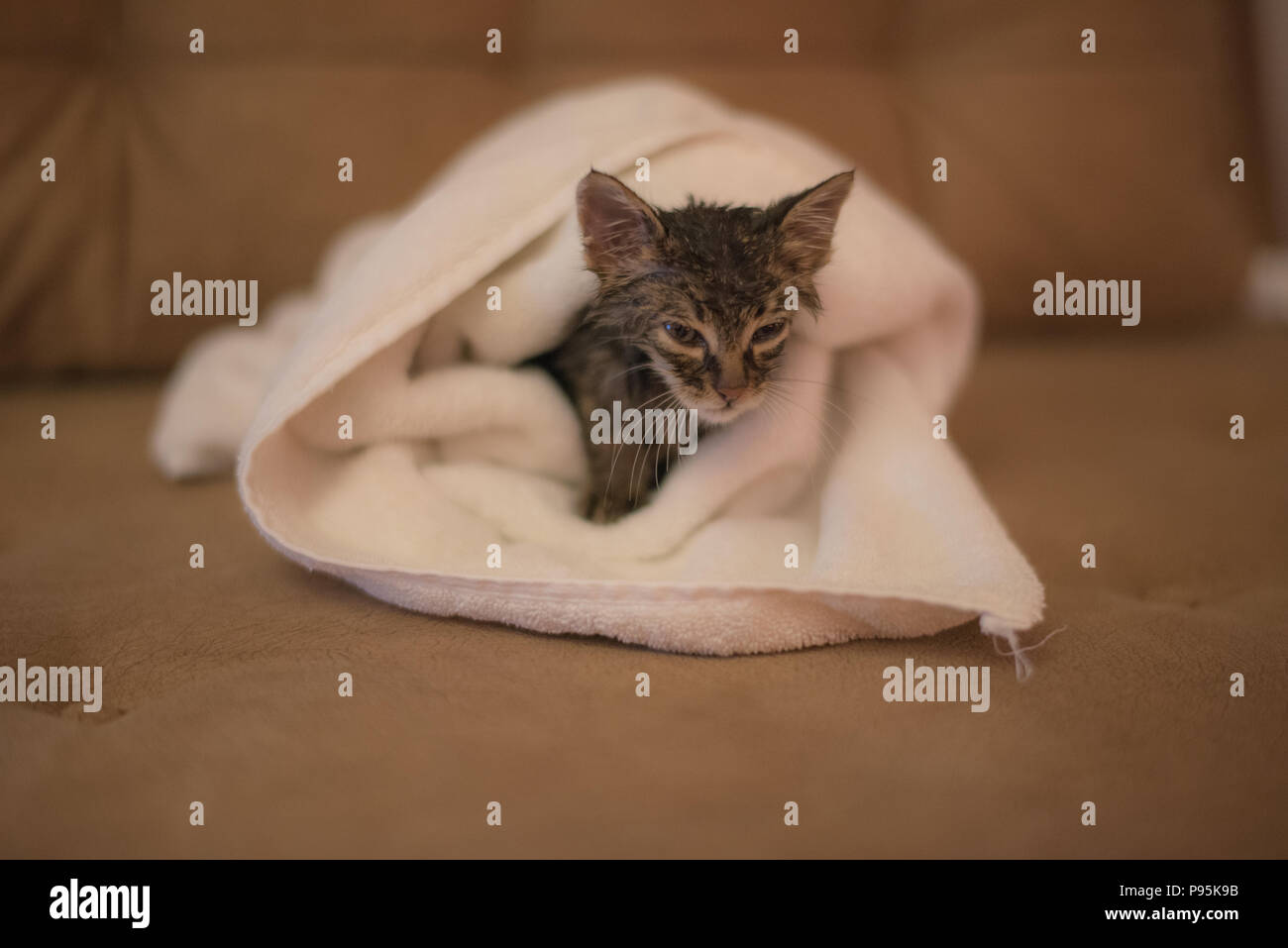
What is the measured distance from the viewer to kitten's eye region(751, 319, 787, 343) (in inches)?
57.6

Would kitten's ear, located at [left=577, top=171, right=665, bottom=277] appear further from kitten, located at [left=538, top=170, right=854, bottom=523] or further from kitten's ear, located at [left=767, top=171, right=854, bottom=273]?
kitten's ear, located at [left=767, top=171, right=854, bottom=273]

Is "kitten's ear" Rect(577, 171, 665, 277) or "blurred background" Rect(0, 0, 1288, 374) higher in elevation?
"blurred background" Rect(0, 0, 1288, 374)

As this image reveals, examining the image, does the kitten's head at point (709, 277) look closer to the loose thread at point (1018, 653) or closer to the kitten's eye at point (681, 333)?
the kitten's eye at point (681, 333)

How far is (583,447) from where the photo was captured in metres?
1.63

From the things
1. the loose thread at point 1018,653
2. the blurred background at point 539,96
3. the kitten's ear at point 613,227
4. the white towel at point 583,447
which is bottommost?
the loose thread at point 1018,653

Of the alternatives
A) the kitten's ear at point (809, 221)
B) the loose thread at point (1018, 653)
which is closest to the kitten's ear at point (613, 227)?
the kitten's ear at point (809, 221)

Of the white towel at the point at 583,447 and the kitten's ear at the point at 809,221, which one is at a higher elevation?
the kitten's ear at the point at 809,221

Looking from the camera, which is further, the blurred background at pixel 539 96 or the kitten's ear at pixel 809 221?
the blurred background at pixel 539 96

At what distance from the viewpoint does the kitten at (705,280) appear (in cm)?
140

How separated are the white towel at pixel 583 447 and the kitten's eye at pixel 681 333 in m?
0.16

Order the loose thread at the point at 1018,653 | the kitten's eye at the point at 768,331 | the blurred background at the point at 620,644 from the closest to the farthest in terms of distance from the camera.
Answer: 1. the blurred background at the point at 620,644
2. the loose thread at the point at 1018,653
3. the kitten's eye at the point at 768,331

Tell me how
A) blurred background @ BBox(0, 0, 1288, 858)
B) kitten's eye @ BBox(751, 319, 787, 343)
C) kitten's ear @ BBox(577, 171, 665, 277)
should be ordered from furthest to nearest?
kitten's eye @ BBox(751, 319, 787, 343) → kitten's ear @ BBox(577, 171, 665, 277) → blurred background @ BBox(0, 0, 1288, 858)

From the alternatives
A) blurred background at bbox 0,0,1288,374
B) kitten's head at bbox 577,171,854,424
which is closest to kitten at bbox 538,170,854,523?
kitten's head at bbox 577,171,854,424

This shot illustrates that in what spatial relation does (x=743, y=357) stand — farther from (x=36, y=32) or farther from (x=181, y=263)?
(x=36, y=32)
